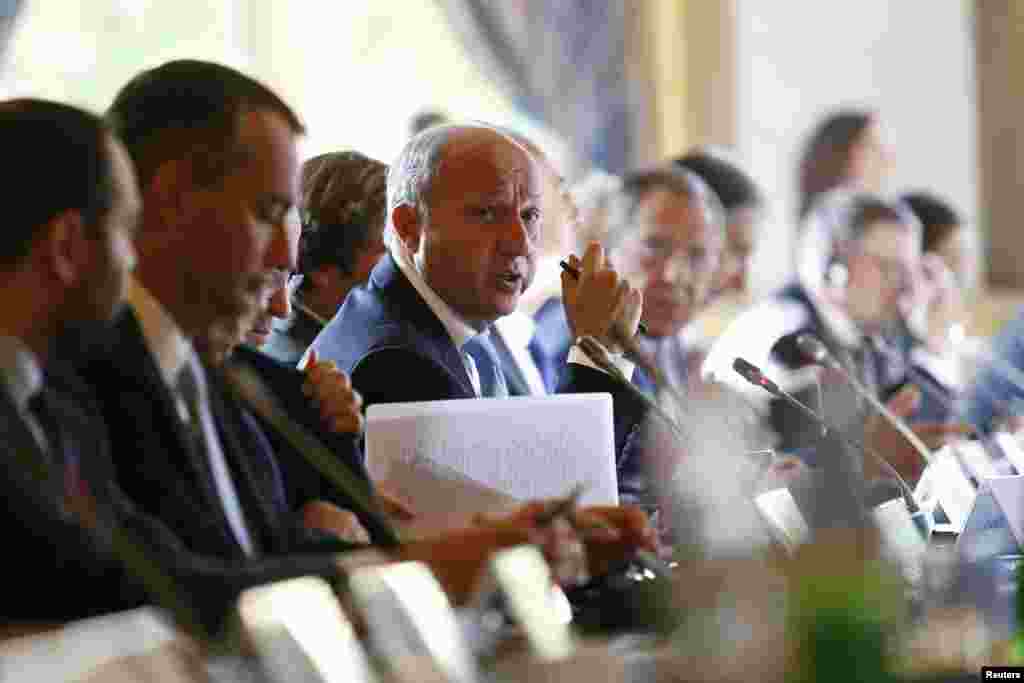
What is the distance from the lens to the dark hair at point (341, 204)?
3504 millimetres

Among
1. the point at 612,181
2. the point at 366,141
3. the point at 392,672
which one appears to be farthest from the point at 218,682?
the point at 366,141

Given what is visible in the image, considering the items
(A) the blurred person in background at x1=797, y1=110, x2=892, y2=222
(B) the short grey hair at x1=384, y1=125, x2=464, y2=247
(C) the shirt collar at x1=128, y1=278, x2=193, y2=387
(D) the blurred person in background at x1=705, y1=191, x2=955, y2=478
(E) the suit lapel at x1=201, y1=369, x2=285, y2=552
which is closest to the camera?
(C) the shirt collar at x1=128, y1=278, x2=193, y2=387

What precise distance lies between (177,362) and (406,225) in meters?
1.28

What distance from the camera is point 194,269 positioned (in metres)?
2.05

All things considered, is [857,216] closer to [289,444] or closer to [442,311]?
[442,311]

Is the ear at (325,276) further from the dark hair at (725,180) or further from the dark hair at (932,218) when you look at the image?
the dark hair at (932,218)

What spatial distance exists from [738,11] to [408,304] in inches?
218

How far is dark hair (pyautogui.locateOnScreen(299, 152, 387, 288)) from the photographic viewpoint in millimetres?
3504

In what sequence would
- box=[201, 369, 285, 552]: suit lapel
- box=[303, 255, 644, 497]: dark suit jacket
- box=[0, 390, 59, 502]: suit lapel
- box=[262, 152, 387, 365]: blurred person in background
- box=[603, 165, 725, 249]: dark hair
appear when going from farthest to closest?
box=[603, 165, 725, 249]: dark hair
box=[262, 152, 387, 365]: blurred person in background
box=[303, 255, 644, 497]: dark suit jacket
box=[201, 369, 285, 552]: suit lapel
box=[0, 390, 59, 502]: suit lapel

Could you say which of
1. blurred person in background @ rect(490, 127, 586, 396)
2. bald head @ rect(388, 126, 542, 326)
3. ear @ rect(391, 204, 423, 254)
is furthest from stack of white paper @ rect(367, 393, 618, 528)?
ear @ rect(391, 204, 423, 254)

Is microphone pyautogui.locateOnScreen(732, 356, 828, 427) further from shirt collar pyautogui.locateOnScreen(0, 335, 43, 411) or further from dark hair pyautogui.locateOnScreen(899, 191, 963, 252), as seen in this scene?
dark hair pyautogui.locateOnScreen(899, 191, 963, 252)

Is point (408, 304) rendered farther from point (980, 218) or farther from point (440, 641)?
point (980, 218)

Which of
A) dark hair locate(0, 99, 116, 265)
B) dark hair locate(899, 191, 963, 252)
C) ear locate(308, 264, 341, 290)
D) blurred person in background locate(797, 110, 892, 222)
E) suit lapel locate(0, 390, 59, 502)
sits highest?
dark hair locate(0, 99, 116, 265)

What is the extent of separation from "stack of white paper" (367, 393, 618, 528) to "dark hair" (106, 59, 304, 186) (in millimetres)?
520
